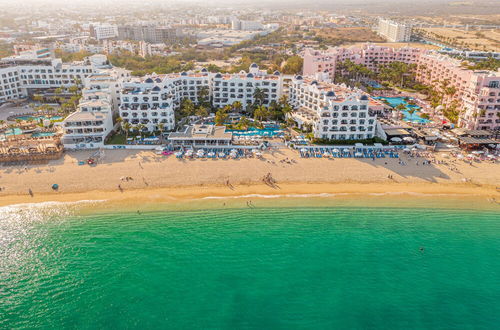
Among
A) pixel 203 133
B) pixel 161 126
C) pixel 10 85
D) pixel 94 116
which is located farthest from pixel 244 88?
pixel 10 85

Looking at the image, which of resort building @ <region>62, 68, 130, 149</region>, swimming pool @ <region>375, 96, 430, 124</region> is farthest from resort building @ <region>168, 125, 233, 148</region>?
swimming pool @ <region>375, 96, 430, 124</region>

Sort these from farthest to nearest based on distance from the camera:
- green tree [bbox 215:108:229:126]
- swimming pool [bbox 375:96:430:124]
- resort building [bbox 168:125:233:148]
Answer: swimming pool [bbox 375:96:430:124] → green tree [bbox 215:108:229:126] → resort building [bbox 168:125:233:148]

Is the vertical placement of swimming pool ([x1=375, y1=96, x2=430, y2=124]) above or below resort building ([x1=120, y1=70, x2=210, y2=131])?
below

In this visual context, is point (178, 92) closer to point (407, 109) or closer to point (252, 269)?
point (407, 109)

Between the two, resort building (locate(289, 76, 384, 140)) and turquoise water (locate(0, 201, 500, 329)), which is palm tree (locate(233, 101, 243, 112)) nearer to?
resort building (locate(289, 76, 384, 140))

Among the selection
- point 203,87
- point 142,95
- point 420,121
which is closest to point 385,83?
point 420,121

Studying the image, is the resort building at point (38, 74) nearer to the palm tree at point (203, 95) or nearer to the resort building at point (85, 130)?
the palm tree at point (203, 95)
